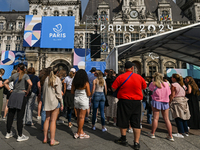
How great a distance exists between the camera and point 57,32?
20.4 meters

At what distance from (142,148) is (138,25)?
72.9ft

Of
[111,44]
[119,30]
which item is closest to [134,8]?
[119,30]

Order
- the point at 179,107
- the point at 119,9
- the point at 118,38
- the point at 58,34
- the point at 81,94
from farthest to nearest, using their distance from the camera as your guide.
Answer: the point at 119,9 < the point at 118,38 < the point at 58,34 < the point at 179,107 < the point at 81,94

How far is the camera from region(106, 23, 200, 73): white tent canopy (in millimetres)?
6645

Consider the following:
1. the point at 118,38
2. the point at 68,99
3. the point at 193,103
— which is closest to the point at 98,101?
the point at 68,99

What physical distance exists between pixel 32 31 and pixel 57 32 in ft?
13.9

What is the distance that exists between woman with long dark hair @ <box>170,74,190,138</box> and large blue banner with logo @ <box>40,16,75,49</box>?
18143 millimetres

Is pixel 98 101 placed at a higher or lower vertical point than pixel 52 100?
lower

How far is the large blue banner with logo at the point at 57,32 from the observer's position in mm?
20203

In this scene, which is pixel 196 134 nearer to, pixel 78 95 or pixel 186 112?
pixel 186 112

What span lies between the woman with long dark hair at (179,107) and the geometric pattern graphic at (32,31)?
21.2 meters

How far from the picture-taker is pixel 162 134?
155 inches

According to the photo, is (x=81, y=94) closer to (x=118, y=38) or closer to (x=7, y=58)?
(x=118, y=38)

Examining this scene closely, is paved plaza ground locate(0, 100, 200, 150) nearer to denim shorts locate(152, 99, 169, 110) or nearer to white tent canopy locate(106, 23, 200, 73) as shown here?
denim shorts locate(152, 99, 169, 110)
